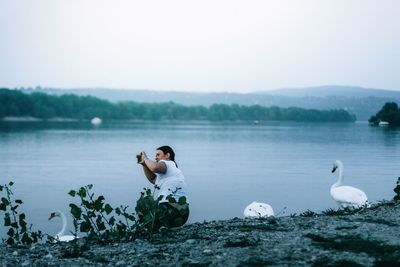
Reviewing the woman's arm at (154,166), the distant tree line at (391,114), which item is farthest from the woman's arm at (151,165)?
the distant tree line at (391,114)

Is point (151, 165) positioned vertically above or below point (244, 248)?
above

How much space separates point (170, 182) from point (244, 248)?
2268 millimetres

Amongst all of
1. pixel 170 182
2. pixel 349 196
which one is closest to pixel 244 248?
pixel 170 182

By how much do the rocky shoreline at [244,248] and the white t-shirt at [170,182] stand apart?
568mm

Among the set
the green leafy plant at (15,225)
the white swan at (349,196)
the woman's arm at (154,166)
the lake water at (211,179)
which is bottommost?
the lake water at (211,179)

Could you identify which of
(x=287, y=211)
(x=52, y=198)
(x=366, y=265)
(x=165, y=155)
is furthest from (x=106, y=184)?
(x=366, y=265)

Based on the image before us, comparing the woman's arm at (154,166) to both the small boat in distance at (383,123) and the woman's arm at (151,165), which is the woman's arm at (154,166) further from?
the small boat in distance at (383,123)

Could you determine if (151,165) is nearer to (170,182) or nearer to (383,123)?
(170,182)

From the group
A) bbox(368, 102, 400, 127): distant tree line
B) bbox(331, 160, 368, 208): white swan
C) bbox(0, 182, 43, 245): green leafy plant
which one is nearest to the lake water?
bbox(331, 160, 368, 208): white swan

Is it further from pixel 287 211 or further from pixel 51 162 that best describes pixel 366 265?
pixel 51 162

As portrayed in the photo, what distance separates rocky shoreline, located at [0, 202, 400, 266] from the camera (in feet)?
22.8

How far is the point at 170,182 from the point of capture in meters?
9.46

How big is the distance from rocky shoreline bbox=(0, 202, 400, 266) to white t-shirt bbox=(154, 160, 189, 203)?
1.87 ft

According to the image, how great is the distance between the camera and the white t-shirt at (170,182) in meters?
9.45
